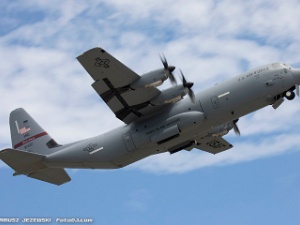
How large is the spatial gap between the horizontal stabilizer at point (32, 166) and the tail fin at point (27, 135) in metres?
1.26

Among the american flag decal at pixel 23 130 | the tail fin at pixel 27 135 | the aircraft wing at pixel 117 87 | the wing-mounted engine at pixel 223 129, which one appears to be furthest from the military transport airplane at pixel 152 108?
the american flag decal at pixel 23 130

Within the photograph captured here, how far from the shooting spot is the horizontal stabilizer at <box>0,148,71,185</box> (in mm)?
32500

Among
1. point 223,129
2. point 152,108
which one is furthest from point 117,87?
point 223,129

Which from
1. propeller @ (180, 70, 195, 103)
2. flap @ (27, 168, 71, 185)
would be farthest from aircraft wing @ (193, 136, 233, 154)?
flap @ (27, 168, 71, 185)

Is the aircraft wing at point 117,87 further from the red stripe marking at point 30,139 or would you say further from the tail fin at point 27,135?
the red stripe marking at point 30,139

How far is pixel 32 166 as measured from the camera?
3375 cm

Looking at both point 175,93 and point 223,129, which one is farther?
point 223,129

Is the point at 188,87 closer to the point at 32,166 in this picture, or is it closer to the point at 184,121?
the point at 184,121

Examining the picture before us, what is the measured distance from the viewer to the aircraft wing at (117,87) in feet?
96.0

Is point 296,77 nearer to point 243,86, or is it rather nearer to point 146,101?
point 243,86

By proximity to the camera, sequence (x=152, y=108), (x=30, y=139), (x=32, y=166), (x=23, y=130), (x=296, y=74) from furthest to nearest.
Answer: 1. (x=23, y=130)
2. (x=30, y=139)
3. (x=32, y=166)
4. (x=152, y=108)
5. (x=296, y=74)

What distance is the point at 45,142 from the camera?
35469 mm

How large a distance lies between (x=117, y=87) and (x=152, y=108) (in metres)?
2.68

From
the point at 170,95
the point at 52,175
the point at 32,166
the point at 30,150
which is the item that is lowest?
the point at 52,175
